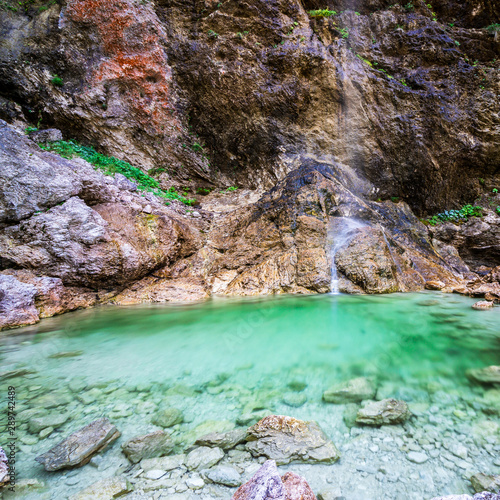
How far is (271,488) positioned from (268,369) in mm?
1566

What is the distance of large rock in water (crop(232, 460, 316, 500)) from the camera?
1.11 meters

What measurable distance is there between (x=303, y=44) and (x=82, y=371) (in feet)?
43.8

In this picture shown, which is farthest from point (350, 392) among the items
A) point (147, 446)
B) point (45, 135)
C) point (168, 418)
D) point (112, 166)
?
point (45, 135)

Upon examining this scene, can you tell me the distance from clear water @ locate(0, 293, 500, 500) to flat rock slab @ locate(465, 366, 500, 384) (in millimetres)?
89

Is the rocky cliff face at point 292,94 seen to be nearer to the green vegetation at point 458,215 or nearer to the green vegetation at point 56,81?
the green vegetation at point 458,215

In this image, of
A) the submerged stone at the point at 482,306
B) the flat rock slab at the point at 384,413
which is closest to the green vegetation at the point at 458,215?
the submerged stone at the point at 482,306

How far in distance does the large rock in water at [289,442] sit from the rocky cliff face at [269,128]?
545cm

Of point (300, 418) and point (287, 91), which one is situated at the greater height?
point (287, 91)

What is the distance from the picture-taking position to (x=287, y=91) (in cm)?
1074

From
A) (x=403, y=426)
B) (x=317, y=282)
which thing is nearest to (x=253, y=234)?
(x=317, y=282)

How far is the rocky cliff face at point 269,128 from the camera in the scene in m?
7.26

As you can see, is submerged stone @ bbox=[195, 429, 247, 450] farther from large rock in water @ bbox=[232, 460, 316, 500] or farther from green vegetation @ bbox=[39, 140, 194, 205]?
green vegetation @ bbox=[39, 140, 194, 205]

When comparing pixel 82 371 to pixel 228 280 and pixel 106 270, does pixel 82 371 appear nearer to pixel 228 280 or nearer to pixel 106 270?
pixel 106 270

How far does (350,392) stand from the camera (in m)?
2.12
